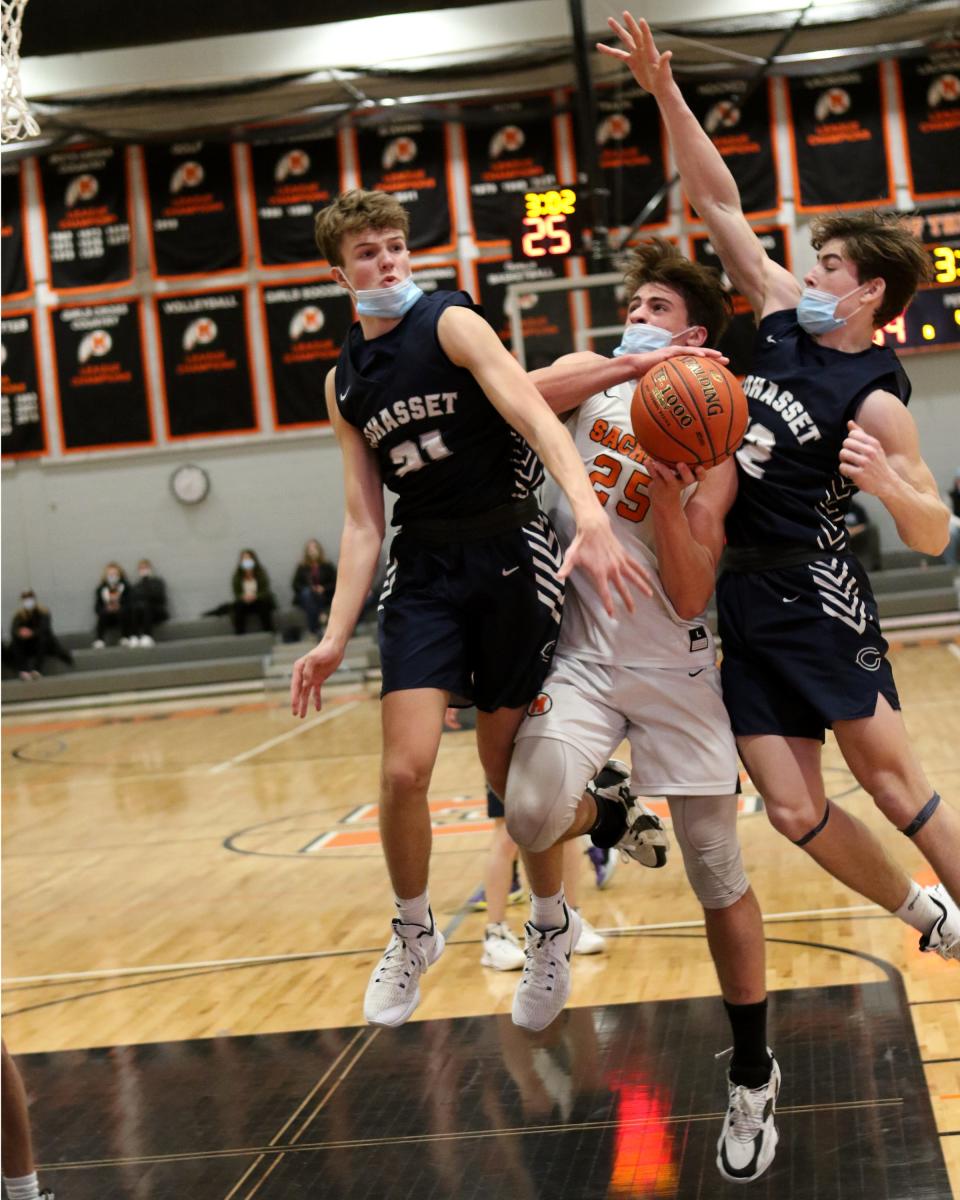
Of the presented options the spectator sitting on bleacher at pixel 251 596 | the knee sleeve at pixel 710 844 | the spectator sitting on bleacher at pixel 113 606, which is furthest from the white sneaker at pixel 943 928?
the spectator sitting on bleacher at pixel 113 606

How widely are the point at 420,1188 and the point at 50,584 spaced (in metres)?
17.8

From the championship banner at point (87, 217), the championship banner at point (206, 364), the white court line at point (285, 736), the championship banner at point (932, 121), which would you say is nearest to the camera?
the white court line at point (285, 736)

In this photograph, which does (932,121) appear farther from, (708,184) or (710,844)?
(710,844)

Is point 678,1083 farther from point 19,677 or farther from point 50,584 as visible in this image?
point 50,584

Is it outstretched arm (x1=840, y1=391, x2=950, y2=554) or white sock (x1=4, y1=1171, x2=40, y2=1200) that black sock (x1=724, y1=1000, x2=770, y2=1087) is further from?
white sock (x1=4, y1=1171, x2=40, y2=1200)

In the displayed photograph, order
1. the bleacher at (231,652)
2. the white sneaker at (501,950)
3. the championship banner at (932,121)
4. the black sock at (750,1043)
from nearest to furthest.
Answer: the black sock at (750,1043), the white sneaker at (501,950), the bleacher at (231,652), the championship banner at (932,121)

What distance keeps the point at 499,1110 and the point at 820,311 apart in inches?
115

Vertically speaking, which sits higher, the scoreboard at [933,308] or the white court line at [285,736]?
the scoreboard at [933,308]

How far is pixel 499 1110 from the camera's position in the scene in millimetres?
5145

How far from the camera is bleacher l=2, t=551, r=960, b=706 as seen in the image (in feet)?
60.2

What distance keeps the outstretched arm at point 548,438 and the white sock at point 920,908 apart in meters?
1.35

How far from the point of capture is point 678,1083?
5.22 metres

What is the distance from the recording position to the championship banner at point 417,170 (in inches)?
773

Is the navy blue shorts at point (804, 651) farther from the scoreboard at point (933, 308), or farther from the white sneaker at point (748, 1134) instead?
the scoreboard at point (933, 308)
